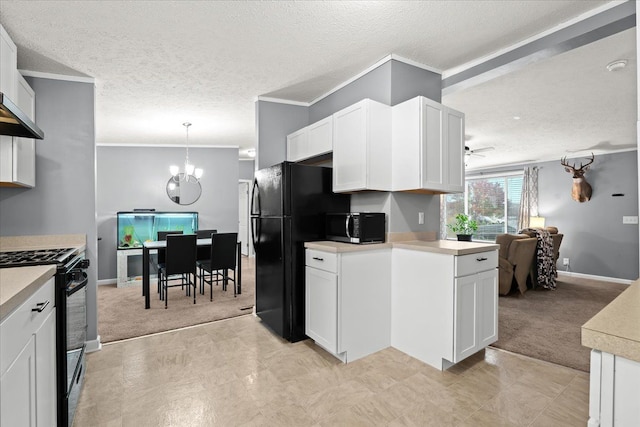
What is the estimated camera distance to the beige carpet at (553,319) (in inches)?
108

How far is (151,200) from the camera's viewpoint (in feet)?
20.2

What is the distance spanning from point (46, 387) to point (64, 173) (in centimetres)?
215

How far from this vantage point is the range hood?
1.71m

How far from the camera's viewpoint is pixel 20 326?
1.19 metres

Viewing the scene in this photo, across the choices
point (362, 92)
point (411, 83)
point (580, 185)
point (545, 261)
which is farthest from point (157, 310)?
point (580, 185)

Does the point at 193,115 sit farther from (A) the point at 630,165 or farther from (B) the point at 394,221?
(A) the point at 630,165

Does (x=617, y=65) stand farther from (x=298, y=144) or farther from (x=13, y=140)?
(x=13, y=140)

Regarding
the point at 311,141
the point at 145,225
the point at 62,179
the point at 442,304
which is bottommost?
the point at 442,304

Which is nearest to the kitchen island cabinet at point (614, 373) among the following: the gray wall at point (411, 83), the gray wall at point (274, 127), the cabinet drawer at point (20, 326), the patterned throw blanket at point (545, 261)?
the cabinet drawer at point (20, 326)

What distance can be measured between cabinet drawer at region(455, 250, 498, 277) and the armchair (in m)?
2.36

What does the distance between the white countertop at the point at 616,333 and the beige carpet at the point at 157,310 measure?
11.4ft

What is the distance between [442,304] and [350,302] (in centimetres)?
68

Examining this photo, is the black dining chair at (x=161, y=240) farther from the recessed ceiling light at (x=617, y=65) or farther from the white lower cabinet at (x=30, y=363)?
the recessed ceiling light at (x=617, y=65)

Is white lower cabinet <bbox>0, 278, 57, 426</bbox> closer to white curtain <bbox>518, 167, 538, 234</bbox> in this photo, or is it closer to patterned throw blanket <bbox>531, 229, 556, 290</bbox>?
patterned throw blanket <bbox>531, 229, 556, 290</bbox>
